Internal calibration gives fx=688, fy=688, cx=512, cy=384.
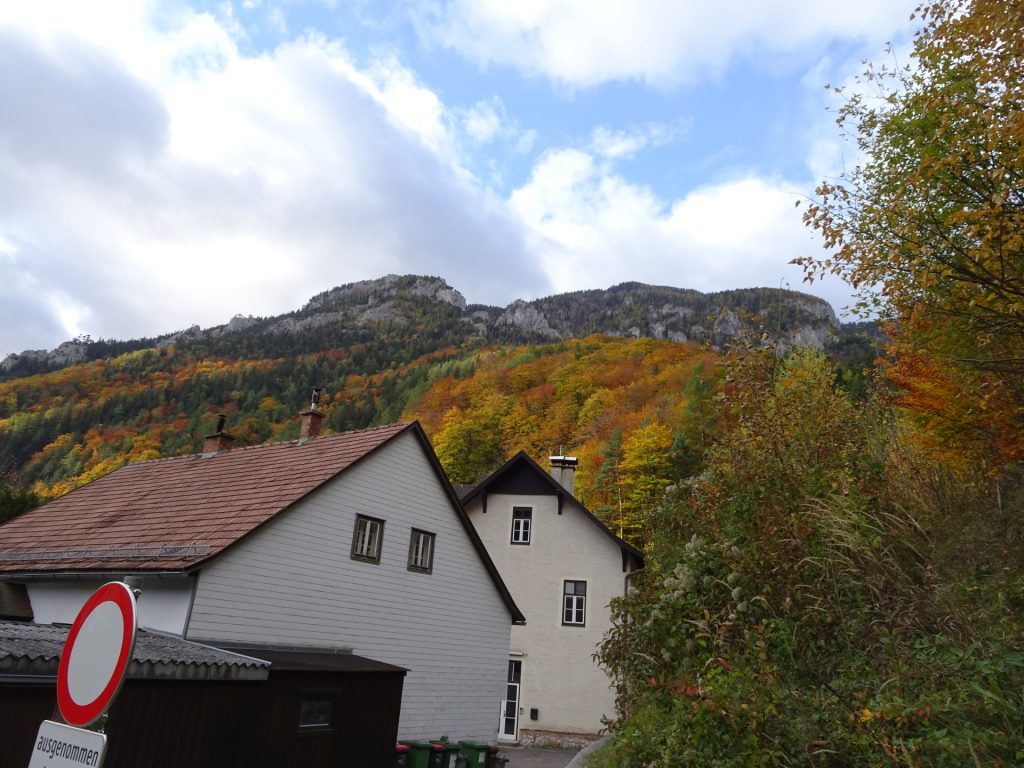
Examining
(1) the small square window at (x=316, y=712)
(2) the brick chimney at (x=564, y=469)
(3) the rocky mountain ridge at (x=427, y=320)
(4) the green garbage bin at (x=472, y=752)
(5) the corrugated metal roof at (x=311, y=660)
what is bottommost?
(4) the green garbage bin at (x=472, y=752)

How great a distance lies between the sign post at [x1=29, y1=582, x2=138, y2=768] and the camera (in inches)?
130

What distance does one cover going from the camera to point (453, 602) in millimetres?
17422

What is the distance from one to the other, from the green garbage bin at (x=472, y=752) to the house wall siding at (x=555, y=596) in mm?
9285

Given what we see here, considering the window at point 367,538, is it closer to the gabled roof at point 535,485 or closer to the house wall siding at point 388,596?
the house wall siding at point 388,596

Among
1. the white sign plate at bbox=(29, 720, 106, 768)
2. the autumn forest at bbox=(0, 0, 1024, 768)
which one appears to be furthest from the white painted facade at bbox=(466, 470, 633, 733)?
the white sign plate at bbox=(29, 720, 106, 768)

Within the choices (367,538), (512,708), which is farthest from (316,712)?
(512,708)

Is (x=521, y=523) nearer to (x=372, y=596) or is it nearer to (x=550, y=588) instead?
(x=550, y=588)

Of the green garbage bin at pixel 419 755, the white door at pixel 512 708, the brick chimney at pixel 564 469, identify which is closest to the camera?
the green garbage bin at pixel 419 755

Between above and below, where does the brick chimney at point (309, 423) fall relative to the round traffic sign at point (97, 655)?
above

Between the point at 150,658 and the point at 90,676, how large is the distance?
19.3ft

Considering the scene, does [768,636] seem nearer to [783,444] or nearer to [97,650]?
[783,444]

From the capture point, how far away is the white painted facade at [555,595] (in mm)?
24125

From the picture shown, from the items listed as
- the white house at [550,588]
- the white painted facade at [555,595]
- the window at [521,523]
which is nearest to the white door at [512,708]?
the white house at [550,588]

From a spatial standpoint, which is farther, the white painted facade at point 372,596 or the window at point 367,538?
the window at point 367,538
